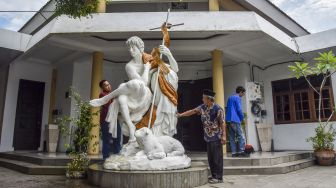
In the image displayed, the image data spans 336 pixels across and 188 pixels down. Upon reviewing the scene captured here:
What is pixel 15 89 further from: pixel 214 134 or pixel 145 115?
pixel 214 134

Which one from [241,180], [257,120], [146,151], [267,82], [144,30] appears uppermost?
[144,30]

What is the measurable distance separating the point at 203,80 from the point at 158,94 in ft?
15.1

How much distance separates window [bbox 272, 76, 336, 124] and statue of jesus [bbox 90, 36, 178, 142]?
17.3ft

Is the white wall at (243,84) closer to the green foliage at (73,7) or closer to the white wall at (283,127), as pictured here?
the white wall at (283,127)

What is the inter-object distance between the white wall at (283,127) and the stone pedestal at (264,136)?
0.65 metres

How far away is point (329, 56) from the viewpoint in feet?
20.2

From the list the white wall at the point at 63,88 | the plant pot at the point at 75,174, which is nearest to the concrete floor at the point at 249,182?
the plant pot at the point at 75,174

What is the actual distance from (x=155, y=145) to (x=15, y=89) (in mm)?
6618

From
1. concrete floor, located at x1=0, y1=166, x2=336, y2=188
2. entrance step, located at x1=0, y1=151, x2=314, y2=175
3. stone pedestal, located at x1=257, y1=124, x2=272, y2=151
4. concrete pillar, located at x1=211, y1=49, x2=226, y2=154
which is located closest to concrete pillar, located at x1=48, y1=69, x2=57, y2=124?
entrance step, located at x1=0, y1=151, x2=314, y2=175

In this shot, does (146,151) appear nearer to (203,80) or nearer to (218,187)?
(218,187)

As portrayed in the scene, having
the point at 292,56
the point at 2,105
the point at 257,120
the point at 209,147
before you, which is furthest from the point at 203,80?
the point at 2,105

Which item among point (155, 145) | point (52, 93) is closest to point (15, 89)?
point (52, 93)

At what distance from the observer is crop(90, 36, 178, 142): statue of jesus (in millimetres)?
4285

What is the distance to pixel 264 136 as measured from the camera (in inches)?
318
